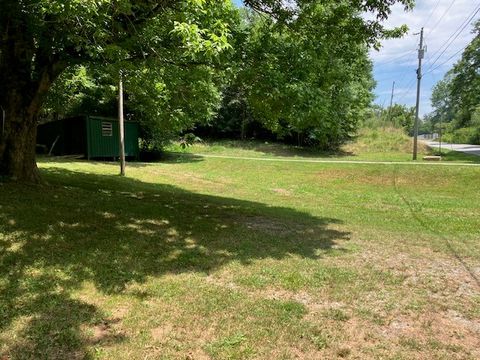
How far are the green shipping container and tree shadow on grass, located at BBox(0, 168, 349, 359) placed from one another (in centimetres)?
1292

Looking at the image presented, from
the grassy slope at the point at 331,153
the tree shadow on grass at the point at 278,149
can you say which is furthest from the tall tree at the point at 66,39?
the tree shadow on grass at the point at 278,149

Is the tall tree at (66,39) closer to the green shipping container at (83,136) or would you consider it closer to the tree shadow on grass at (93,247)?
the tree shadow on grass at (93,247)

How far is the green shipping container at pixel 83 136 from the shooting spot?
21500mm

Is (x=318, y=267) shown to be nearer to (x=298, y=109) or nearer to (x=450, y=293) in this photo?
(x=450, y=293)

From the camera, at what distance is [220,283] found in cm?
489

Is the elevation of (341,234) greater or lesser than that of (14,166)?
lesser

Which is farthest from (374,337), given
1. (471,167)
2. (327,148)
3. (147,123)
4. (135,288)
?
(327,148)

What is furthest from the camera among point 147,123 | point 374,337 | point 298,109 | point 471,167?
point 147,123

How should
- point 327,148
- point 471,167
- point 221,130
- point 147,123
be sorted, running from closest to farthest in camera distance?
point 471,167 < point 147,123 < point 327,148 < point 221,130

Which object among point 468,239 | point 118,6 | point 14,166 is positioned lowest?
point 468,239

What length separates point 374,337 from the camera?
381 centimetres

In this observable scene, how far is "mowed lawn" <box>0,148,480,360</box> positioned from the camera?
11.8 ft

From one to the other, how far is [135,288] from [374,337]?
247 centimetres

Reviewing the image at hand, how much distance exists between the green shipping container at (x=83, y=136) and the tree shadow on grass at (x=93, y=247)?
12917mm
